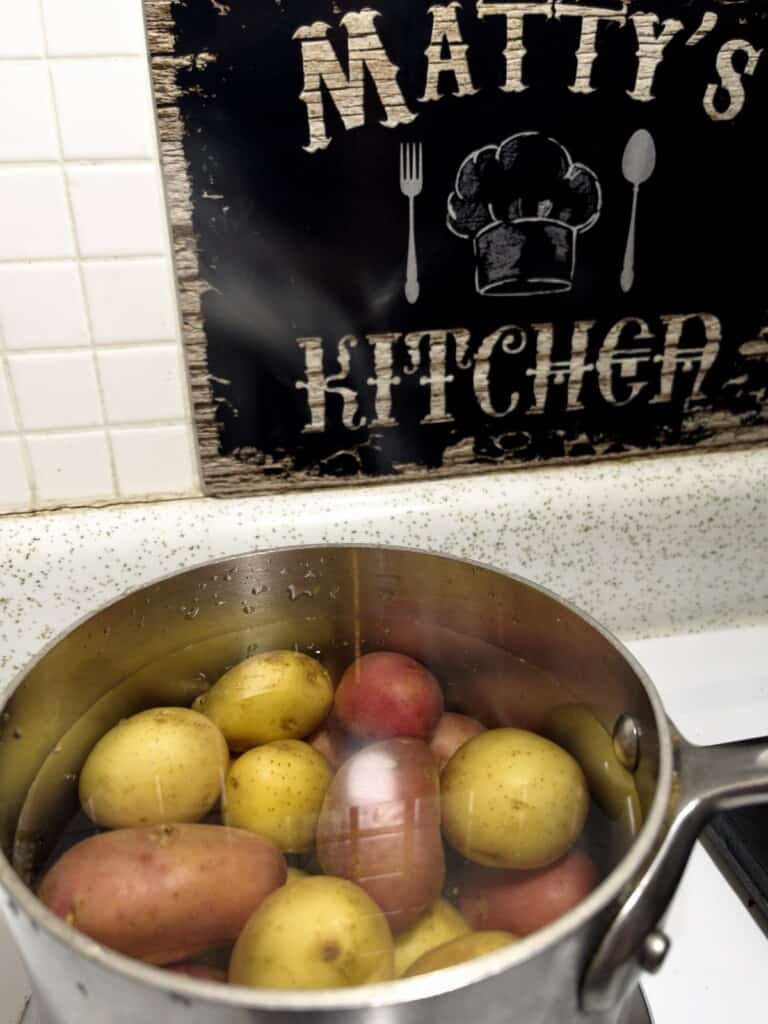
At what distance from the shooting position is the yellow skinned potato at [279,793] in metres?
0.41

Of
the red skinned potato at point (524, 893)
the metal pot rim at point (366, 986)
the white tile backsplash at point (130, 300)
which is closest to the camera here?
the metal pot rim at point (366, 986)

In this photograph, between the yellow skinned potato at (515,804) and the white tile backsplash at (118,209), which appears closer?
the yellow skinned potato at (515,804)

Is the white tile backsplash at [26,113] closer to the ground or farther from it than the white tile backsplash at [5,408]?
farther from it

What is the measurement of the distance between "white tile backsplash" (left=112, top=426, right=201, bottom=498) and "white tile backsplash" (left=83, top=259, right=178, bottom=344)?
7cm

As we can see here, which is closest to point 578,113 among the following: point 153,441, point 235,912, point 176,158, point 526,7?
point 526,7

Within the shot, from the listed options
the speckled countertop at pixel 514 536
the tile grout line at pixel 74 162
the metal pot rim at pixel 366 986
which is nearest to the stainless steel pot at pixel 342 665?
the metal pot rim at pixel 366 986

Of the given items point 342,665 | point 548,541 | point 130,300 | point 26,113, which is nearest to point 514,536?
point 548,541

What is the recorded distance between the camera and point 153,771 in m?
0.42

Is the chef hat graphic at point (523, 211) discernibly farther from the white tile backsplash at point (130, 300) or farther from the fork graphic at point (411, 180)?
the white tile backsplash at point (130, 300)

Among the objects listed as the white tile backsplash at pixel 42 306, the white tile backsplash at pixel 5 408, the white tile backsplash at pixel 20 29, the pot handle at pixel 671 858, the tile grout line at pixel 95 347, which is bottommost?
the pot handle at pixel 671 858

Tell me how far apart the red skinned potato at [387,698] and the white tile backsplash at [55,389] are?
10.5 inches

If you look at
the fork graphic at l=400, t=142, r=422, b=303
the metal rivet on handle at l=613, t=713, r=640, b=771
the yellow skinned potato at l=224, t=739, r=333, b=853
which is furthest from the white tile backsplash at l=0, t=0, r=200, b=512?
the metal rivet on handle at l=613, t=713, r=640, b=771

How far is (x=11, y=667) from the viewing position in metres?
0.64

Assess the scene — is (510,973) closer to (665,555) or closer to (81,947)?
(81,947)
